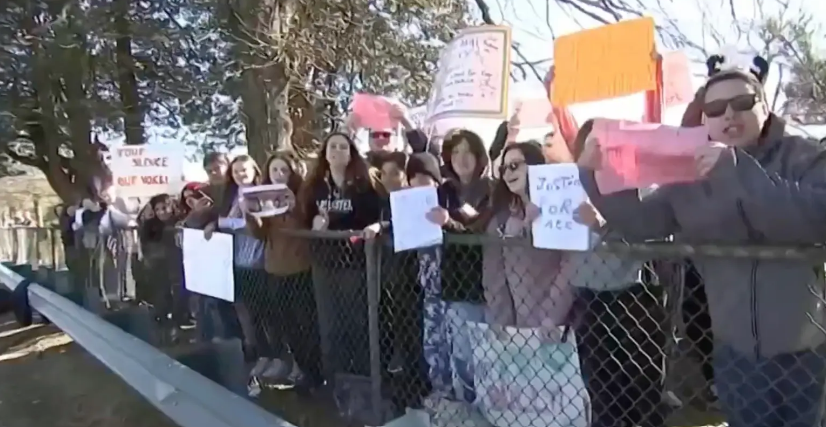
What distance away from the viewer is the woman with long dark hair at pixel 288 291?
189 inches

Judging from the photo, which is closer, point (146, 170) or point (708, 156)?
point (708, 156)

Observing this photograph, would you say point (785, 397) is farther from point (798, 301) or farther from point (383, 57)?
point (383, 57)

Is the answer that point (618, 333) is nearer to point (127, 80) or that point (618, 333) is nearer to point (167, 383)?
point (167, 383)

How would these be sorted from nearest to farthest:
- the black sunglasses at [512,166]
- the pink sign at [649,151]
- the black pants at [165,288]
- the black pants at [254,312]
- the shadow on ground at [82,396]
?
1. the pink sign at [649,151]
2. the black sunglasses at [512,166]
3. the shadow on ground at [82,396]
4. the black pants at [254,312]
5. the black pants at [165,288]

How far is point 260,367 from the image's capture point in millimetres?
5113

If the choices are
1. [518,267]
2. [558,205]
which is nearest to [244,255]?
[518,267]

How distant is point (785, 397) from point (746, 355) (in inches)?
7.2

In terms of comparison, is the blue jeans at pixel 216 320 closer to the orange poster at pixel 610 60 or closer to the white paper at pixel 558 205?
the white paper at pixel 558 205

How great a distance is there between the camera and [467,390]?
381cm

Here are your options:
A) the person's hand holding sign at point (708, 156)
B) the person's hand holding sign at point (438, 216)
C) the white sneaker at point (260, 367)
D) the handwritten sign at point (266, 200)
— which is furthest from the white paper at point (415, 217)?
the white sneaker at point (260, 367)

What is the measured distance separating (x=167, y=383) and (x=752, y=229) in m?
3.08

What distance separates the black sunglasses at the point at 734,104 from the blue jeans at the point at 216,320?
382 cm

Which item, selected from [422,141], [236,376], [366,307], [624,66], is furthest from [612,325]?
[236,376]

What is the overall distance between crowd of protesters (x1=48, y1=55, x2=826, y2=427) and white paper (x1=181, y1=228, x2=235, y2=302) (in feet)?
0.39
